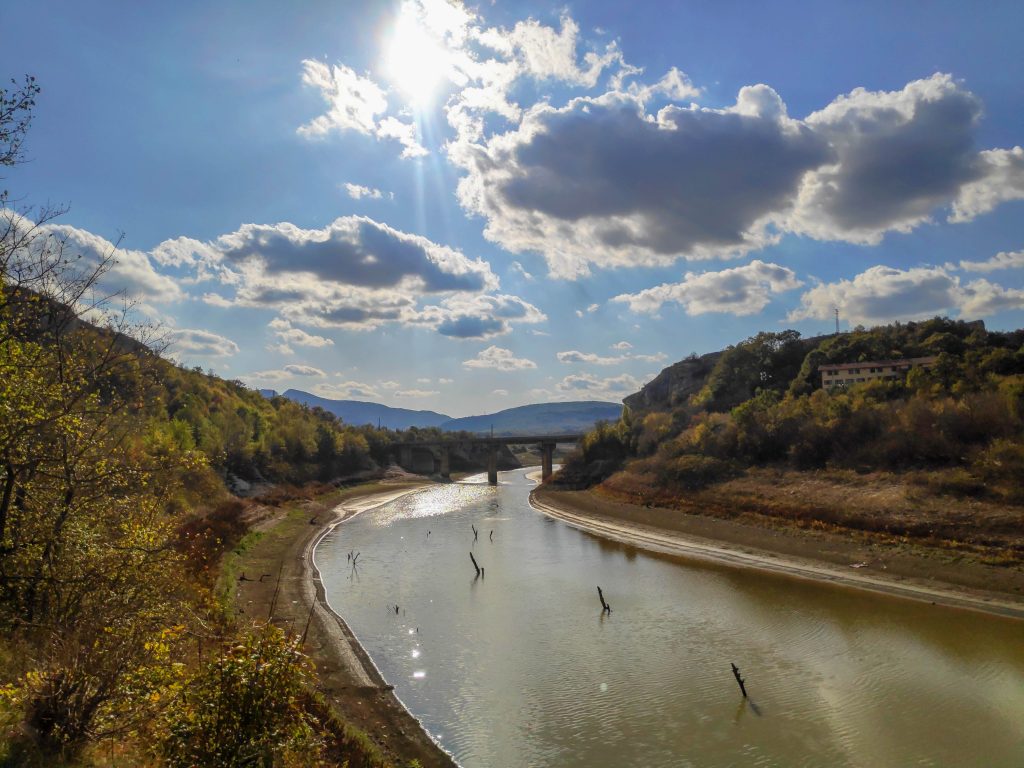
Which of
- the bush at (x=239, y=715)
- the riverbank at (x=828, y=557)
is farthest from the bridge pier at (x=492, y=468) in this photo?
the bush at (x=239, y=715)

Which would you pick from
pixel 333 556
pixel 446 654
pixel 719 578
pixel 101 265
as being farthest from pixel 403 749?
pixel 333 556

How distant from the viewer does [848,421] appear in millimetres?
67438

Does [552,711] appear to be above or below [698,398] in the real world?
below

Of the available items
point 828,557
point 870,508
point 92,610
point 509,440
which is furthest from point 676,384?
point 92,610

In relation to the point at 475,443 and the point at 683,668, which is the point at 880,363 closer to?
the point at 683,668

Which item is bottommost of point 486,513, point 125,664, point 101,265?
point 486,513

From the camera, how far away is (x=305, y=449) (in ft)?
376

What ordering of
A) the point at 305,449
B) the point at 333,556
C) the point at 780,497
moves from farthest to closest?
the point at 305,449
the point at 780,497
the point at 333,556

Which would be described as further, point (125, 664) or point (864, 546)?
point (864, 546)

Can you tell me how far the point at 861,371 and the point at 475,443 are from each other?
87.7m

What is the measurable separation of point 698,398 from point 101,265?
114552 millimetres

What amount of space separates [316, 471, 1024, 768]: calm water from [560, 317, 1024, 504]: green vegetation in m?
24.1

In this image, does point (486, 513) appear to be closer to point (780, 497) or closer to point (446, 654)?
point (780, 497)

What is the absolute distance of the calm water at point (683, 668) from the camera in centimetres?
1898
